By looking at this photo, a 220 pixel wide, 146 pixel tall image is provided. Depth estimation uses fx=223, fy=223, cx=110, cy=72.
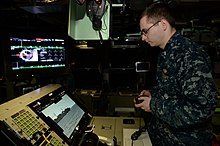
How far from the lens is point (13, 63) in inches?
67.0

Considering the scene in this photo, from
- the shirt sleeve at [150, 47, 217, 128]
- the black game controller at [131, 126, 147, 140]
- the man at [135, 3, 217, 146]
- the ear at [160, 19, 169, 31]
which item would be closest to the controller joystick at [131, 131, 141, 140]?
the black game controller at [131, 126, 147, 140]

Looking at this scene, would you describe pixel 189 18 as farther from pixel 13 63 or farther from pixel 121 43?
pixel 13 63

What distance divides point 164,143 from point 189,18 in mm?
3400

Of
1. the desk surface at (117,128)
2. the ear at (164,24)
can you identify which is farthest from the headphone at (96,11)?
the desk surface at (117,128)

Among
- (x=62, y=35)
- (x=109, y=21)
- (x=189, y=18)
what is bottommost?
(x=62, y=35)

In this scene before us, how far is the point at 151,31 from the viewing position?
59.3 inches

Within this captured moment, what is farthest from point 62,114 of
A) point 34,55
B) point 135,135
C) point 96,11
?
point 96,11

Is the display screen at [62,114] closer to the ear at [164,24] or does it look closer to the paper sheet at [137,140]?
the paper sheet at [137,140]

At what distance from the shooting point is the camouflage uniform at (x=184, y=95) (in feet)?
4.06

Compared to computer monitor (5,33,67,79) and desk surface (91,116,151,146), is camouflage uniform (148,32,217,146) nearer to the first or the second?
desk surface (91,116,151,146)

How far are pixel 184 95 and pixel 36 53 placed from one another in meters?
1.27

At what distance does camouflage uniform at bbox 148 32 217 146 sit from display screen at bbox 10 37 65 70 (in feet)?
3.43

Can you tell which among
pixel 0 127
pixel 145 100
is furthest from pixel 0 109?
pixel 145 100

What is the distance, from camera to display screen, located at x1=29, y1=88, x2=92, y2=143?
123cm
